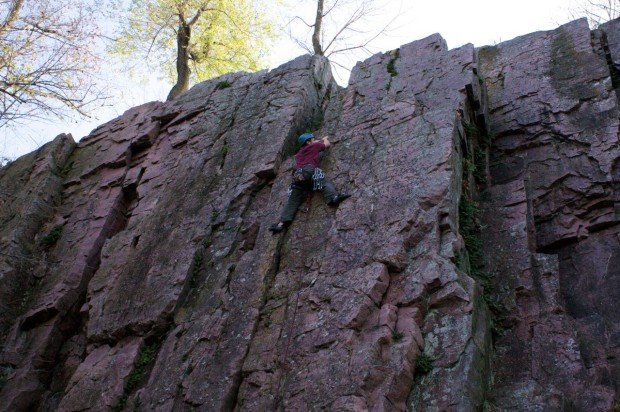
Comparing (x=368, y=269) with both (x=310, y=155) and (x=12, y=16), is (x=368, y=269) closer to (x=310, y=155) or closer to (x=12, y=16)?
(x=310, y=155)

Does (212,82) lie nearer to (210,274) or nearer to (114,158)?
(114,158)

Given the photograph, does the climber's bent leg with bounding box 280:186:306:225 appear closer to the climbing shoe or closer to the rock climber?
the rock climber

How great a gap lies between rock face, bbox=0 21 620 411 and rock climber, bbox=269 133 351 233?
175 mm

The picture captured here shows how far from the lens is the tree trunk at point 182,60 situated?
63.0ft

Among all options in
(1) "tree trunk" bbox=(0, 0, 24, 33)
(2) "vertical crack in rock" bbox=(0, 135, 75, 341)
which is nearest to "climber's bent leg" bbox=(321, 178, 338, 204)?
(2) "vertical crack in rock" bbox=(0, 135, 75, 341)

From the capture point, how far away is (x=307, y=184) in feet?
Answer: 32.1

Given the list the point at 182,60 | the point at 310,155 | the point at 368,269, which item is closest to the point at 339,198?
the point at 310,155

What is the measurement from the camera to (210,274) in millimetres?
9742

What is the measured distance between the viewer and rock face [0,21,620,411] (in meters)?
7.04

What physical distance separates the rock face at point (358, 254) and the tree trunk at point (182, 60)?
534cm

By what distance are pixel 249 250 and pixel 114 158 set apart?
6.43m

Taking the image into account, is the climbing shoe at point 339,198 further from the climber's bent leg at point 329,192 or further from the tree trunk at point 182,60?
the tree trunk at point 182,60

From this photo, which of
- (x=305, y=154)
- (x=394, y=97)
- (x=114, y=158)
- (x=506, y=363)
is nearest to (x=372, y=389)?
(x=506, y=363)

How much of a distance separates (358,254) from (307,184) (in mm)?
2005
